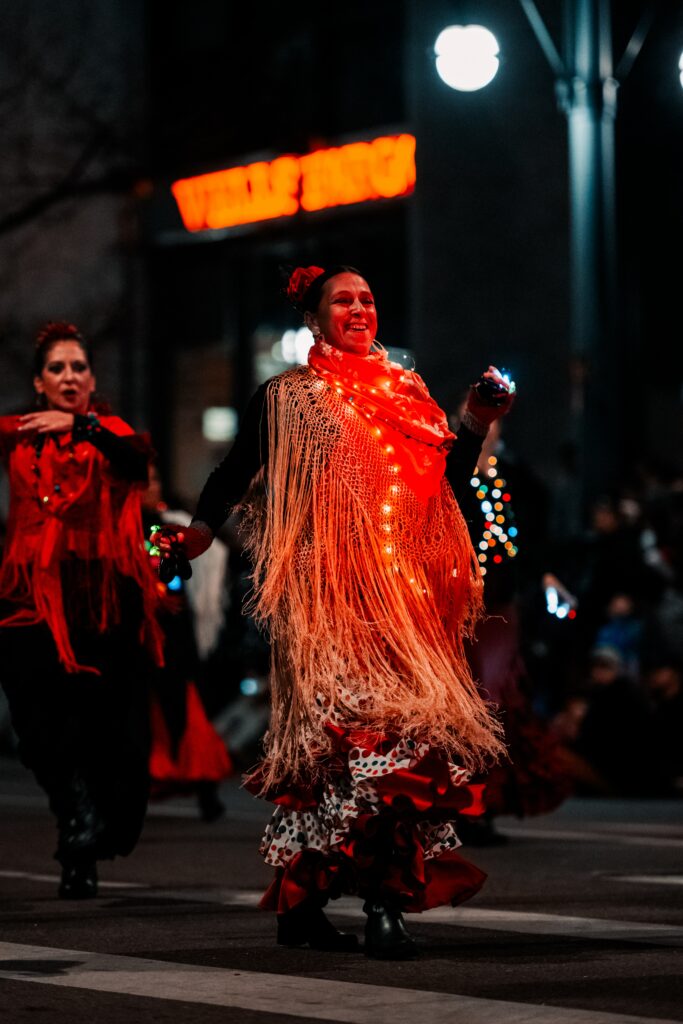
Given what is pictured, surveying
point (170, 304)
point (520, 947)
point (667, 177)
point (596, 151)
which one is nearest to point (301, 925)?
point (520, 947)

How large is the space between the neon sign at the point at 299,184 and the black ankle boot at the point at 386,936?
15.8m

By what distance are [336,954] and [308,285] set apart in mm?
1995

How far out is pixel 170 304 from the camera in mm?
25656

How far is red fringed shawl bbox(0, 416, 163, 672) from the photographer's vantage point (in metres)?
7.57

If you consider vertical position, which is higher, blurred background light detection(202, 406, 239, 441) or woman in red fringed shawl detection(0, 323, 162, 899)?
blurred background light detection(202, 406, 239, 441)

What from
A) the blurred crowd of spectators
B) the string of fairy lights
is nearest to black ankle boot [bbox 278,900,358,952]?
the string of fairy lights

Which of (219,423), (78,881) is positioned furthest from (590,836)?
(219,423)

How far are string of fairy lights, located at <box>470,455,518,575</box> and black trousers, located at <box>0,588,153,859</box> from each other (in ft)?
6.05

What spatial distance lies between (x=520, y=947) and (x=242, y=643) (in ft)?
31.9

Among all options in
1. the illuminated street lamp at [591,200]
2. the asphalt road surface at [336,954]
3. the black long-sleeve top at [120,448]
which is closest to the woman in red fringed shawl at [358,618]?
the asphalt road surface at [336,954]

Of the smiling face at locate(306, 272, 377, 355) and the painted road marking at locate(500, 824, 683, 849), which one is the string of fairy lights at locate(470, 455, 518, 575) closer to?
the painted road marking at locate(500, 824, 683, 849)

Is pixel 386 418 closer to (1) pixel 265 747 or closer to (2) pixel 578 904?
(1) pixel 265 747

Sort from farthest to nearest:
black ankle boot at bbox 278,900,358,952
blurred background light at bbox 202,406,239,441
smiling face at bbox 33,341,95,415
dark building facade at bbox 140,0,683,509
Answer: blurred background light at bbox 202,406,239,441 < dark building facade at bbox 140,0,683,509 < smiling face at bbox 33,341,95,415 < black ankle boot at bbox 278,900,358,952

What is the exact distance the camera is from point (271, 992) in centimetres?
519
